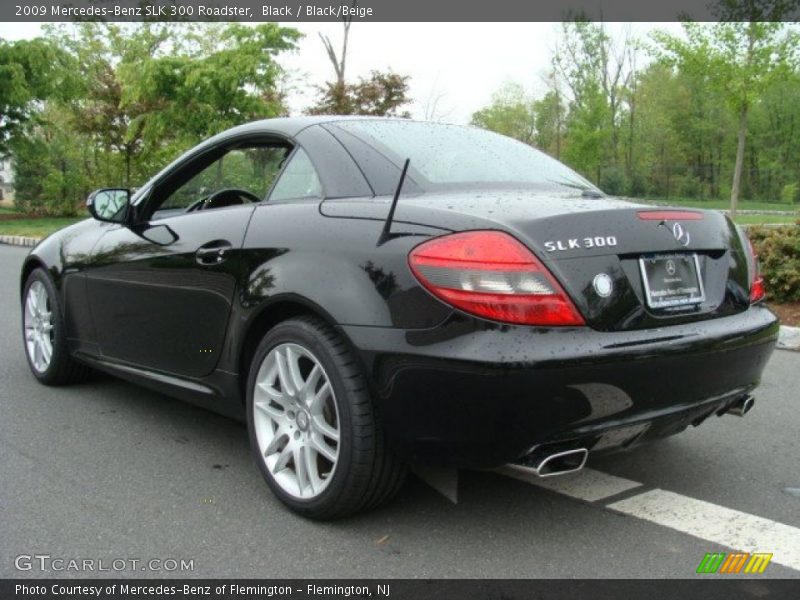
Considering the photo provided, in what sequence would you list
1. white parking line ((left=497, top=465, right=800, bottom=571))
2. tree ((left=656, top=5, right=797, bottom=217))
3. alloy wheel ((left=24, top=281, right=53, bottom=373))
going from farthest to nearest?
1. tree ((left=656, top=5, right=797, bottom=217))
2. alloy wheel ((left=24, top=281, right=53, bottom=373))
3. white parking line ((left=497, top=465, right=800, bottom=571))

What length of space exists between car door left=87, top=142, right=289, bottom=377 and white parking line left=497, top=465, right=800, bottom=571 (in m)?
1.36

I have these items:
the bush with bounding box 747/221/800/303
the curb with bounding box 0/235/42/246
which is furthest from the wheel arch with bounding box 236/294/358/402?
the curb with bounding box 0/235/42/246

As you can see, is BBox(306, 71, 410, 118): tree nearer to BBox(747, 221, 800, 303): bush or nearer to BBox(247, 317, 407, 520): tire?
BBox(747, 221, 800, 303): bush

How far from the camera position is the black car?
2.36m

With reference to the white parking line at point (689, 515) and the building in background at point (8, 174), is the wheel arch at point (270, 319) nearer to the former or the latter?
the white parking line at point (689, 515)

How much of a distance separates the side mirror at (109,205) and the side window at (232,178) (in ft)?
0.65

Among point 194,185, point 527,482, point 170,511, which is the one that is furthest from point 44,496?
point 527,482

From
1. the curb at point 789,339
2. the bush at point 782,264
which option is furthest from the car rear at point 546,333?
the bush at point 782,264

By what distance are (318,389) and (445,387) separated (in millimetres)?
627

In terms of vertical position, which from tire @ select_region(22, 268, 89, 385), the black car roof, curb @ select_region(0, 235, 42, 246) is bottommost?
curb @ select_region(0, 235, 42, 246)

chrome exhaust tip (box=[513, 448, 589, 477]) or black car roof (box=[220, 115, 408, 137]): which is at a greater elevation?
black car roof (box=[220, 115, 408, 137])

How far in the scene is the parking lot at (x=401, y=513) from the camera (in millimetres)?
2527

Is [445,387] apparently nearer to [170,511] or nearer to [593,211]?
[593,211]

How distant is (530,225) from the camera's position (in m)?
2.44
